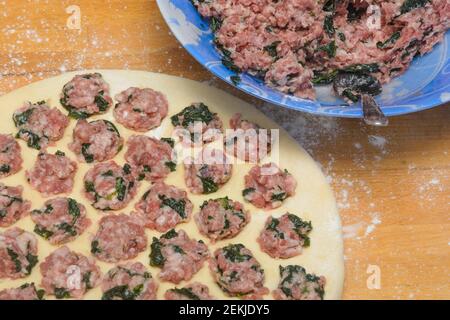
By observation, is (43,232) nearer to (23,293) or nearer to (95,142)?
(23,293)

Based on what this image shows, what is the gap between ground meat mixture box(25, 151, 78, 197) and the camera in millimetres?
2330

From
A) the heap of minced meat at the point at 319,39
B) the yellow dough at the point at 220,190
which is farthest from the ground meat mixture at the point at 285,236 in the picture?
the heap of minced meat at the point at 319,39

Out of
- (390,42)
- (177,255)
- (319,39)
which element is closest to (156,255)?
(177,255)

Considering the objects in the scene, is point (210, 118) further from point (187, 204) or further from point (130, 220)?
point (130, 220)

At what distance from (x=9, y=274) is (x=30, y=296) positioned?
0.13m

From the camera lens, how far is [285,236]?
7.43ft

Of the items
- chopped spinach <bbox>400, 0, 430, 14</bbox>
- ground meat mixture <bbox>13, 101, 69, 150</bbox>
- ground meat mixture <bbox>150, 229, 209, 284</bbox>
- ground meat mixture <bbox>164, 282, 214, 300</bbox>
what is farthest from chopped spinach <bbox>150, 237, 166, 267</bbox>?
chopped spinach <bbox>400, 0, 430, 14</bbox>

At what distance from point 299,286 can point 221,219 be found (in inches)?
16.1

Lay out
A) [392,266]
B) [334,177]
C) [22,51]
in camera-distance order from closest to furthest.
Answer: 1. [392,266]
2. [334,177]
3. [22,51]

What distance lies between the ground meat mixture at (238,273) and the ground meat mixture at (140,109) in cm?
66

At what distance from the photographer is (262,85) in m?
2.26

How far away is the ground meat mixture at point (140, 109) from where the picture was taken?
8.05ft
